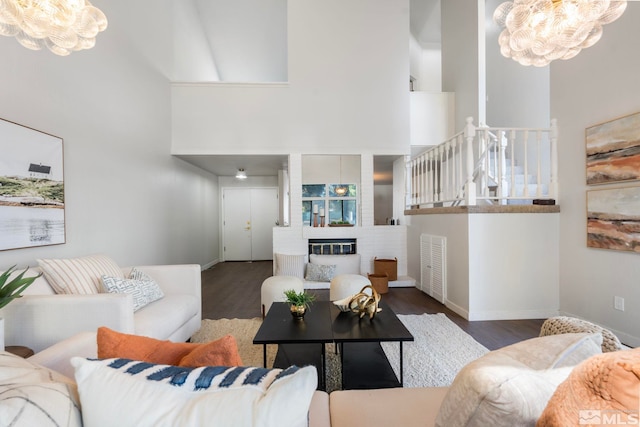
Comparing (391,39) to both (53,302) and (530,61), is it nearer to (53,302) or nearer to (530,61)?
(530,61)

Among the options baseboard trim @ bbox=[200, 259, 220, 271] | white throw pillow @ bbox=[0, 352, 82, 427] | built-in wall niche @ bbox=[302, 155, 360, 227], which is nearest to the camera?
white throw pillow @ bbox=[0, 352, 82, 427]

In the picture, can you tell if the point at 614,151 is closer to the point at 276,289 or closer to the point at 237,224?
the point at 276,289

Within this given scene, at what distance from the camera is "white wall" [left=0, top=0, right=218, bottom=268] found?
7.18 feet

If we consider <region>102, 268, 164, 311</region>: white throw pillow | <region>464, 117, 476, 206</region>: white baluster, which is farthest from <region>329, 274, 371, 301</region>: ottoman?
<region>102, 268, 164, 311</region>: white throw pillow

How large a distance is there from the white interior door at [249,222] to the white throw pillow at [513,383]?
6.89 metres

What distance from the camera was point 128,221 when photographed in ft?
11.1

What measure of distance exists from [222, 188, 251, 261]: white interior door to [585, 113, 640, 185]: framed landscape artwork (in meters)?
6.54

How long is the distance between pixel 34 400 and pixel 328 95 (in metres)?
5.11

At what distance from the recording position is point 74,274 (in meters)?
2.03

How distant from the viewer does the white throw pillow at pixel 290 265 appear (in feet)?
15.2

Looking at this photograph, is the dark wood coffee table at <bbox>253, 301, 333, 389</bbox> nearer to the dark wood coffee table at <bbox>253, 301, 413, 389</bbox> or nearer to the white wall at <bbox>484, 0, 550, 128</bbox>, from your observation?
the dark wood coffee table at <bbox>253, 301, 413, 389</bbox>

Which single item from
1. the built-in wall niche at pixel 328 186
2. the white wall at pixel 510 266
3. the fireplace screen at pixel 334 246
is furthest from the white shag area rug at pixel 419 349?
the built-in wall niche at pixel 328 186

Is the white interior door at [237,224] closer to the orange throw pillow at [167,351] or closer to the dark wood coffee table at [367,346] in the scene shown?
the dark wood coffee table at [367,346]

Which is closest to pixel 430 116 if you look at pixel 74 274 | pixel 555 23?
pixel 555 23
